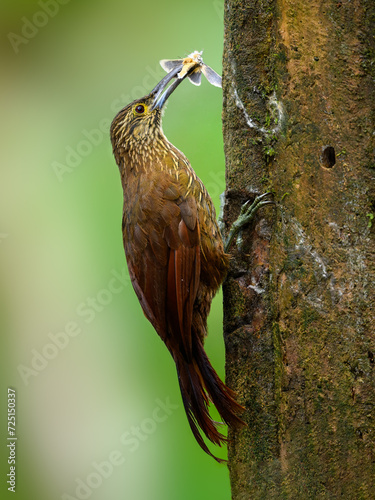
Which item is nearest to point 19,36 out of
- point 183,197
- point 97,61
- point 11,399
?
point 97,61

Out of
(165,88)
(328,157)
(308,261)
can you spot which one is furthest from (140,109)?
(308,261)

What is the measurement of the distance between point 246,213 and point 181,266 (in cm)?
37

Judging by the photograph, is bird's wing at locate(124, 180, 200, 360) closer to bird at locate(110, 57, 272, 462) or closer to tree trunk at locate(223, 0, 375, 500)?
bird at locate(110, 57, 272, 462)

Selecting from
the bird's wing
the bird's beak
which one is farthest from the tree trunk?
the bird's beak

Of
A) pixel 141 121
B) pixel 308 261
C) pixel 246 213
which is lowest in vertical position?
pixel 308 261

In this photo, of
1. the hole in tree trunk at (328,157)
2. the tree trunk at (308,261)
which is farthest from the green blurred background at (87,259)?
the hole in tree trunk at (328,157)

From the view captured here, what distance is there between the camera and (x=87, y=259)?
3.49 meters

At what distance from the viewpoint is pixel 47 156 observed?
3.74 meters

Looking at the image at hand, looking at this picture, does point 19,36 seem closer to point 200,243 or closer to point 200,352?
point 200,243

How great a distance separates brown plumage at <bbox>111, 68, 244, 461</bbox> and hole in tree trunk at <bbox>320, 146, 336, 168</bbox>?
0.63m

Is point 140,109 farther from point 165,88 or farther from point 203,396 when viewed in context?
point 203,396

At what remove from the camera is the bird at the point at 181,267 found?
2332 mm

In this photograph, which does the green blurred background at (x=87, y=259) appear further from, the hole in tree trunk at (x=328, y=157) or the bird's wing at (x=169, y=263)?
the hole in tree trunk at (x=328, y=157)

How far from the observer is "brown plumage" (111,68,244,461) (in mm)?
2340
